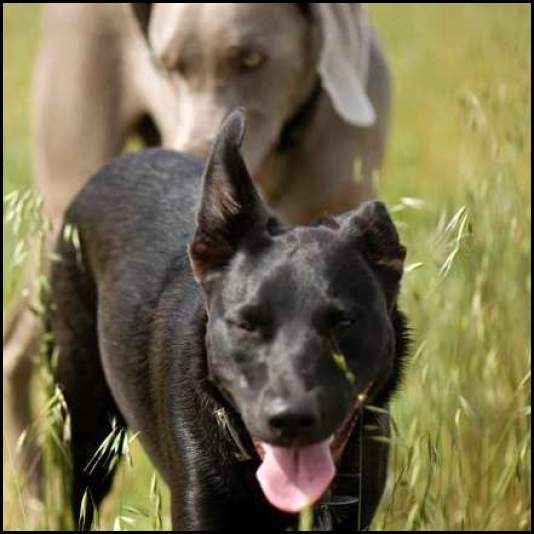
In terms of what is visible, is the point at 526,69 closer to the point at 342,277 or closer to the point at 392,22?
the point at 342,277

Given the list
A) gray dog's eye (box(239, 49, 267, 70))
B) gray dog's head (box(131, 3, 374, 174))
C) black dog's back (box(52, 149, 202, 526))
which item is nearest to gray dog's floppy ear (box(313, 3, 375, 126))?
gray dog's head (box(131, 3, 374, 174))

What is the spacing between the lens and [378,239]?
3.54m

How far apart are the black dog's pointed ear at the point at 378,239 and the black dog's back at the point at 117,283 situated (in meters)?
0.65

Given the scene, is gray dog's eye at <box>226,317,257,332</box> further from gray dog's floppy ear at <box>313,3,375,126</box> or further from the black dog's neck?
gray dog's floppy ear at <box>313,3,375,126</box>

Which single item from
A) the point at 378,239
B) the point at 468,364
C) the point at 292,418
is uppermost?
the point at 378,239

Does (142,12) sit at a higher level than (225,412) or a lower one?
higher

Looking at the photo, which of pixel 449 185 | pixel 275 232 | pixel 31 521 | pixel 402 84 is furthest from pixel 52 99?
pixel 402 84

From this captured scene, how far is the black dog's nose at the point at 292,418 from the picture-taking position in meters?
3.18

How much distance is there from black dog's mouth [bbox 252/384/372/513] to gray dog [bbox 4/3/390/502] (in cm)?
218

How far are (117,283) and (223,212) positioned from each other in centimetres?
88

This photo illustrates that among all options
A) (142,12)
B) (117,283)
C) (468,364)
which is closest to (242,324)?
(117,283)

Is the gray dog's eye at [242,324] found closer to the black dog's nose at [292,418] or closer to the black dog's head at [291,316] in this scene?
the black dog's head at [291,316]

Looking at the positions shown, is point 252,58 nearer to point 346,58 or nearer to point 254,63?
point 254,63

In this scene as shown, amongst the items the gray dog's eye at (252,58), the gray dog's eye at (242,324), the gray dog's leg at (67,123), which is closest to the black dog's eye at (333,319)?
the gray dog's eye at (242,324)
